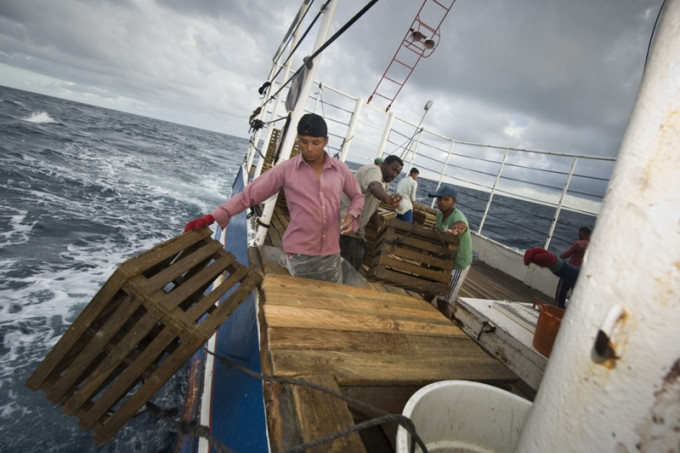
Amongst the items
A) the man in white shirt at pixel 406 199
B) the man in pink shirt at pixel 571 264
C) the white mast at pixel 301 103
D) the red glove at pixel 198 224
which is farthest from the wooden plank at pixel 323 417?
the man in pink shirt at pixel 571 264

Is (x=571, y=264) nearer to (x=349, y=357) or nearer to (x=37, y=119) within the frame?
(x=349, y=357)

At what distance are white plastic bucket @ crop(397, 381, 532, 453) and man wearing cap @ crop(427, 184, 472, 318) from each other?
9.62 feet

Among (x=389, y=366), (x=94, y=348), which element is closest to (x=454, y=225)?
(x=389, y=366)

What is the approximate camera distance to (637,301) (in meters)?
0.60

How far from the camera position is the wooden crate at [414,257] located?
3648 millimetres

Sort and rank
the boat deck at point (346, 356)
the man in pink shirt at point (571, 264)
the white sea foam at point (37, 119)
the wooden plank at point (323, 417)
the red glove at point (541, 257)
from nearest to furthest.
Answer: the wooden plank at point (323, 417)
the boat deck at point (346, 356)
the red glove at point (541, 257)
the man in pink shirt at point (571, 264)
the white sea foam at point (37, 119)

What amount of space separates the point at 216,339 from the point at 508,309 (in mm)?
3791

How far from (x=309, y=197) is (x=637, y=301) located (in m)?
2.50

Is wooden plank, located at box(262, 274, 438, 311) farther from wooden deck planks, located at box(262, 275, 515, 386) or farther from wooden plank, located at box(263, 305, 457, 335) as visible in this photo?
wooden plank, located at box(263, 305, 457, 335)

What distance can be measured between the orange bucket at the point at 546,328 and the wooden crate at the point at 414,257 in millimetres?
1372

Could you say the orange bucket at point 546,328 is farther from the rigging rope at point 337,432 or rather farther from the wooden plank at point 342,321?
the rigging rope at point 337,432

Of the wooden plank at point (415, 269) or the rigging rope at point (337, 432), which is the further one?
the wooden plank at point (415, 269)

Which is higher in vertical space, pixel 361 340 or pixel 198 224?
pixel 198 224

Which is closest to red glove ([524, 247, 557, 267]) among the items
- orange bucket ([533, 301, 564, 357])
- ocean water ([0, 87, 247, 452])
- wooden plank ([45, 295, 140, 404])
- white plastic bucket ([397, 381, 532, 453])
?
orange bucket ([533, 301, 564, 357])
